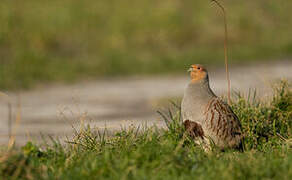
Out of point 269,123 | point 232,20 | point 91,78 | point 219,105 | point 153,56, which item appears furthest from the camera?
point 232,20

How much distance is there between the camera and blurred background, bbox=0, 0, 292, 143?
13484 mm

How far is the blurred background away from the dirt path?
0.07 ft

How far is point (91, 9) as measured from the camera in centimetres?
2170

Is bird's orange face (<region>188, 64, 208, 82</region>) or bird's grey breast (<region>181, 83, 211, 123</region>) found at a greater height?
bird's orange face (<region>188, 64, 208, 82</region>)

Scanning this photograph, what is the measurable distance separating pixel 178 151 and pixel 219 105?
1072mm

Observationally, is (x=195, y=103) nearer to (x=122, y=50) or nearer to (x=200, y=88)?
(x=200, y=88)

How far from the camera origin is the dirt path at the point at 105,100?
1053 centimetres

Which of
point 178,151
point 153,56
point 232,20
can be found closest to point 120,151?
point 178,151

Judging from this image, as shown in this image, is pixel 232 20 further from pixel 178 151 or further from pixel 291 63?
pixel 178 151

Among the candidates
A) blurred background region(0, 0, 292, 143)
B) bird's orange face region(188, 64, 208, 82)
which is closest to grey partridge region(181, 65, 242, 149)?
bird's orange face region(188, 64, 208, 82)

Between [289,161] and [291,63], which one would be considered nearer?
[289,161]

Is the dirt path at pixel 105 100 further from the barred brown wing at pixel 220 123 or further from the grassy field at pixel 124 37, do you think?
the barred brown wing at pixel 220 123

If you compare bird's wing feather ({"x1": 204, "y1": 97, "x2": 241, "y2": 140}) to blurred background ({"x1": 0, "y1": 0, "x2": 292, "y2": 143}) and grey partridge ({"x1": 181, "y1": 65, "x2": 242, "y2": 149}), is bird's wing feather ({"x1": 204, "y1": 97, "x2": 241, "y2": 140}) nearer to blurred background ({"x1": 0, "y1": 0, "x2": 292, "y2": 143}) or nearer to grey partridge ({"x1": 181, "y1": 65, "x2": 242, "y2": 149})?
grey partridge ({"x1": 181, "y1": 65, "x2": 242, "y2": 149})

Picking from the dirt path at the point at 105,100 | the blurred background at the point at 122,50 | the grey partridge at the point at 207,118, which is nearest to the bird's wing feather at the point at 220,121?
the grey partridge at the point at 207,118
